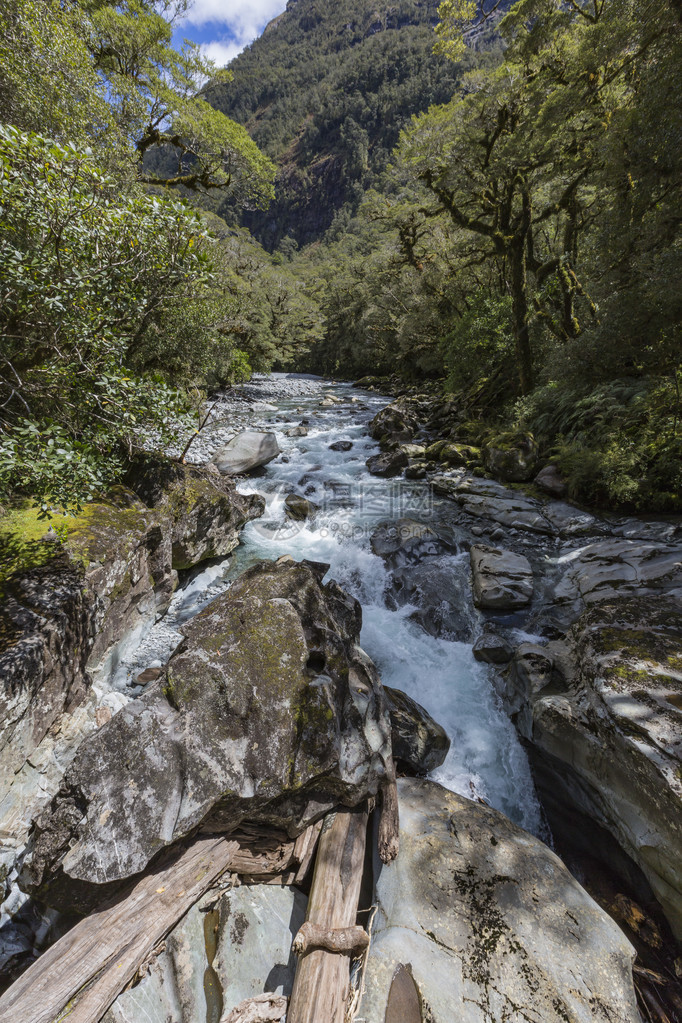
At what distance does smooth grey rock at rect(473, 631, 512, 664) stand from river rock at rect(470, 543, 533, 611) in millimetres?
739

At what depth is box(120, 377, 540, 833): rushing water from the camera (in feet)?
14.1

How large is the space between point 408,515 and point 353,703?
21.5ft

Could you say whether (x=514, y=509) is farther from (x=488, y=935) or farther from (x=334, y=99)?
(x=334, y=99)

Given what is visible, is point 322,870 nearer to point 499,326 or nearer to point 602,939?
point 602,939

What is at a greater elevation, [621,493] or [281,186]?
[281,186]

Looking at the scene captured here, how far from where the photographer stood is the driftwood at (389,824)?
2908 mm

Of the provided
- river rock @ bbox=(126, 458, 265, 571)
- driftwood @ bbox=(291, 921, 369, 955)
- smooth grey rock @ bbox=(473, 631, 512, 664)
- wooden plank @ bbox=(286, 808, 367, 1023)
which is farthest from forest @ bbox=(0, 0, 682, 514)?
smooth grey rock @ bbox=(473, 631, 512, 664)

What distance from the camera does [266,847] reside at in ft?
9.08

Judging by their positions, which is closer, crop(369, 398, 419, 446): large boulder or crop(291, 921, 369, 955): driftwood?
crop(291, 921, 369, 955): driftwood

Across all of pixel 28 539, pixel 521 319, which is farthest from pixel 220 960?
pixel 521 319

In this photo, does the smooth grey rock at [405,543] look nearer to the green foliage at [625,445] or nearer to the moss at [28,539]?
the green foliage at [625,445]

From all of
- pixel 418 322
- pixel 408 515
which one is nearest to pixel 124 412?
pixel 408 515

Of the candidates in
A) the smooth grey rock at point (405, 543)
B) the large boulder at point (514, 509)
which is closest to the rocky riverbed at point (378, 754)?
the smooth grey rock at point (405, 543)

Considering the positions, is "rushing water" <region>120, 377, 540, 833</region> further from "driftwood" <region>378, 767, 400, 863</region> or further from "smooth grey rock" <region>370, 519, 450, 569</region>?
"driftwood" <region>378, 767, 400, 863</region>
